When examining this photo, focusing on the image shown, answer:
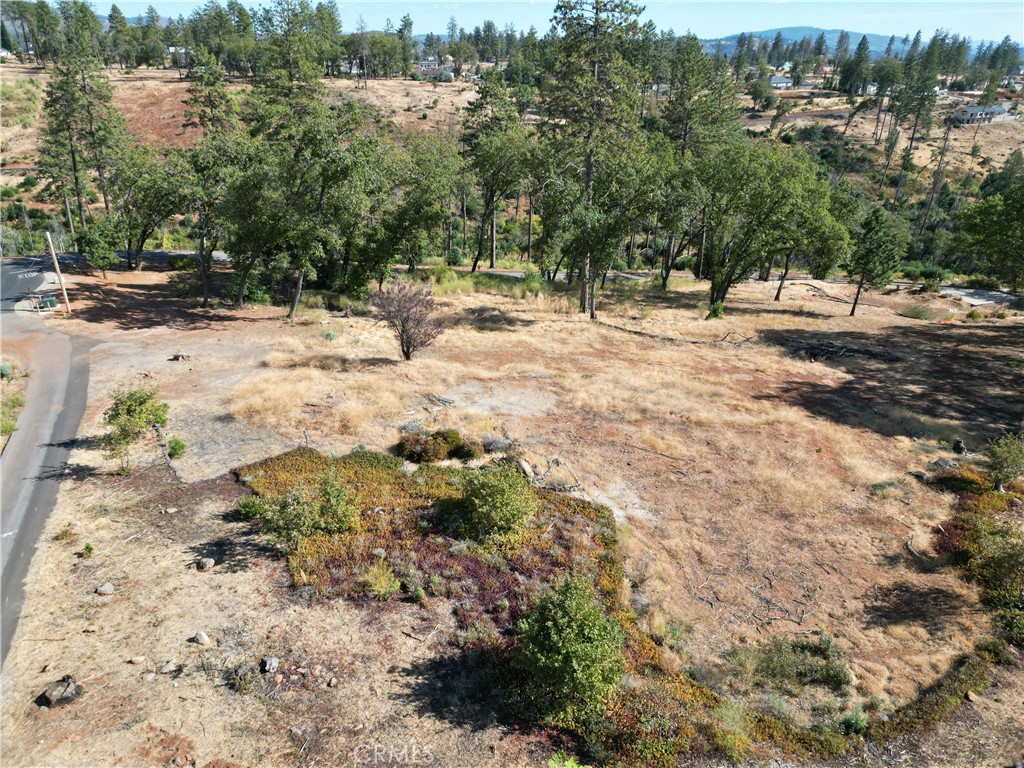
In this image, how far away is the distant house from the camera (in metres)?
136

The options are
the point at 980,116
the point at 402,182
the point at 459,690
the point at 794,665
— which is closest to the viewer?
the point at 459,690

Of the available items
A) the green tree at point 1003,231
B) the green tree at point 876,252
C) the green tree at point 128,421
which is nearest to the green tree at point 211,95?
the green tree at point 128,421

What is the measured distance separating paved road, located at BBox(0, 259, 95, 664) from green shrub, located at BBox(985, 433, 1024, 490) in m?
25.4

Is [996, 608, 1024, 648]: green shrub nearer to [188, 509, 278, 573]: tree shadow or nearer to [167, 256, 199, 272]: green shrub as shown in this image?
[188, 509, 278, 573]: tree shadow

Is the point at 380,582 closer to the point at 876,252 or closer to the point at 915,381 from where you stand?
the point at 915,381

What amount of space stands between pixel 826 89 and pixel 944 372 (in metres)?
168

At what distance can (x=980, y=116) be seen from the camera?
445 ft

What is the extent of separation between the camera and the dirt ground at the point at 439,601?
31.4 ft

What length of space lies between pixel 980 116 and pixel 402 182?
161 metres

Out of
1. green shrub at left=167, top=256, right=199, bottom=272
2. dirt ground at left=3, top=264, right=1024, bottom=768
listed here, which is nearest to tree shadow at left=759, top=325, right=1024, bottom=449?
dirt ground at left=3, top=264, right=1024, bottom=768

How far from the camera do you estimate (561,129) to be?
3541 cm

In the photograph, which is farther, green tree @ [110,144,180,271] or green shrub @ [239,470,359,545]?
green tree @ [110,144,180,271]

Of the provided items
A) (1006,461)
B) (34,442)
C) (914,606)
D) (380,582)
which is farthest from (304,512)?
(1006,461)

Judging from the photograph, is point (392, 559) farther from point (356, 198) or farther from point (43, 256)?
point (43, 256)
